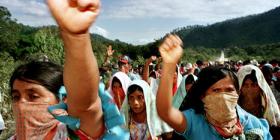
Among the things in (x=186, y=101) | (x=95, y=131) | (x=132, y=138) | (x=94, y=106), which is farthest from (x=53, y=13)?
(x=132, y=138)

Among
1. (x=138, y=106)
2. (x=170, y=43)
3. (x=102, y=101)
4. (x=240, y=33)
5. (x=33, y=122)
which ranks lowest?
(x=138, y=106)

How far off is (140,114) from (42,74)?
3726mm

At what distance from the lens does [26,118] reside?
6.93ft

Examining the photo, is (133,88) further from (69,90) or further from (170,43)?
(69,90)

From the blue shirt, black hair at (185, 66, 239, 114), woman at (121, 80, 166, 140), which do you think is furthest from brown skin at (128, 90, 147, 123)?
the blue shirt

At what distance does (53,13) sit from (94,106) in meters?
0.39

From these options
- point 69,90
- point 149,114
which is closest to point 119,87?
point 149,114

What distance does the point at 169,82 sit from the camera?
2.99 m

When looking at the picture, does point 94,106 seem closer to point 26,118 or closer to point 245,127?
point 26,118

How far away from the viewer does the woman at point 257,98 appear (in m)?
4.93

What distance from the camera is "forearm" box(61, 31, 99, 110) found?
1469mm

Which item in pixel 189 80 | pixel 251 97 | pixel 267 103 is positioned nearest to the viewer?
pixel 267 103

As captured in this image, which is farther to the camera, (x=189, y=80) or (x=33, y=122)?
(x=189, y=80)

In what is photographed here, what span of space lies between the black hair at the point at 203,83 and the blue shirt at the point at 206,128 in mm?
69
